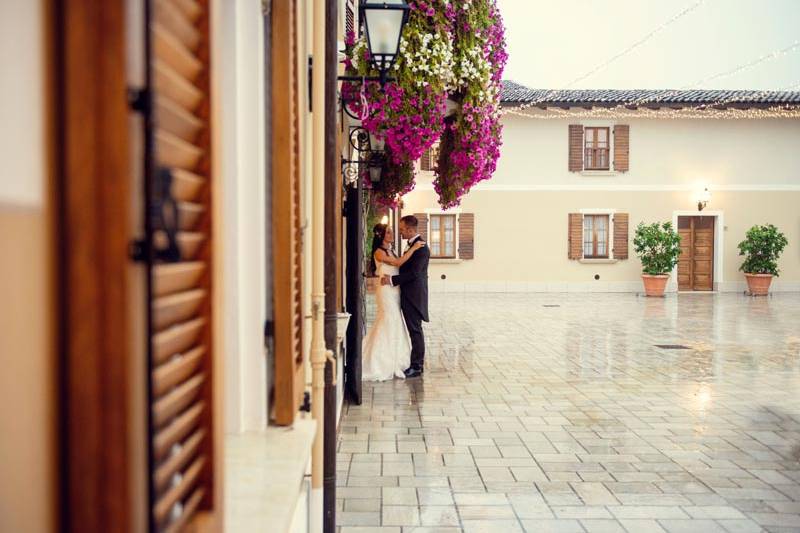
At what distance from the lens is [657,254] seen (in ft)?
68.5

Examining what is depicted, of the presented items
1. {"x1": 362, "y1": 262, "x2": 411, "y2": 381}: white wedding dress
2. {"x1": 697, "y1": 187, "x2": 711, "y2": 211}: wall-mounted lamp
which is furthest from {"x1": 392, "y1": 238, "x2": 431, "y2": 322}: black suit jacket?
{"x1": 697, "y1": 187, "x2": 711, "y2": 211}: wall-mounted lamp

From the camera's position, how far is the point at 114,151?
2.62ft

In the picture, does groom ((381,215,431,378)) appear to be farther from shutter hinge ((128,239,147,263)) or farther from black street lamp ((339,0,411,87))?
shutter hinge ((128,239,147,263))

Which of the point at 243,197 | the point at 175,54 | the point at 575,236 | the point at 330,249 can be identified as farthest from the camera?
the point at 575,236

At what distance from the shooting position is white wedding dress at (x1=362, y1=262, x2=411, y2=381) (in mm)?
8312

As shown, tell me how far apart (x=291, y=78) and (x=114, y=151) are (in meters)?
1.58

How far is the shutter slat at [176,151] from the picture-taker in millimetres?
950

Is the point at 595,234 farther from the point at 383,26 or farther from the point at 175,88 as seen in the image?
the point at 175,88

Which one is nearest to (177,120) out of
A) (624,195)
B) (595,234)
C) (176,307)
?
(176,307)

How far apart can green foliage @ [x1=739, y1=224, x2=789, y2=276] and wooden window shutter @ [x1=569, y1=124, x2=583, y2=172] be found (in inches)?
211

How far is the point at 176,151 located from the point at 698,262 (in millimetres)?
24060

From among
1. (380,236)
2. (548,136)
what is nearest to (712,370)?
(380,236)

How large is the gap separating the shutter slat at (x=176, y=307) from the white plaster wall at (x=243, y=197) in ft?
3.33

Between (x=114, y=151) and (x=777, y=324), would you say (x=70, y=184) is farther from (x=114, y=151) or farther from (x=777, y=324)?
(x=777, y=324)
